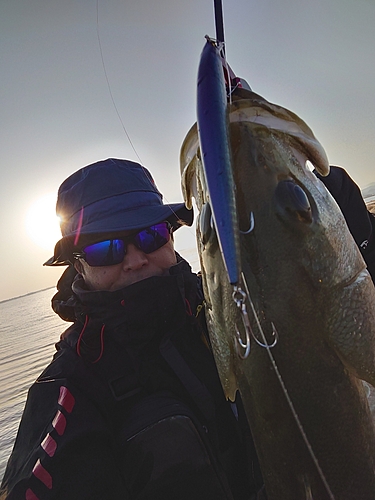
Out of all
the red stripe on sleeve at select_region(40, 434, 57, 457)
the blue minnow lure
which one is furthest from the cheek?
the blue minnow lure

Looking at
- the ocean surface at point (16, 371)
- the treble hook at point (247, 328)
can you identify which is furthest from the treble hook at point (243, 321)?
the ocean surface at point (16, 371)

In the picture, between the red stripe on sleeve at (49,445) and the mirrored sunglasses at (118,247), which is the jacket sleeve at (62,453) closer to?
the red stripe on sleeve at (49,445)

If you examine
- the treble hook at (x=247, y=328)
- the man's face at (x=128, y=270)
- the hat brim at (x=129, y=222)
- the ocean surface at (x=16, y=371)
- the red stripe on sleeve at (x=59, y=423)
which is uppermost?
the hat brim at (x=129, y=222)

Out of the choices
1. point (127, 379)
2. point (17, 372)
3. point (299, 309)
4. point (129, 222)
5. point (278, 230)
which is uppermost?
point (129, 222)

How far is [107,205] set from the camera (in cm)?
242

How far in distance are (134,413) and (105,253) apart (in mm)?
1001

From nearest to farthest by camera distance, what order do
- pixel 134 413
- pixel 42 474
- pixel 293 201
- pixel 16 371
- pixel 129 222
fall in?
1. pixel 293 201
2. pixel 42 474
3. pixel 134 413
4. pixel 129 222
5. pixel 16 371

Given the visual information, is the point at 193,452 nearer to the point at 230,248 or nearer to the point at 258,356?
the point at 258,356

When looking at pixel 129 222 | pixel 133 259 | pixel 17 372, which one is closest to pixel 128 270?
pixel 133 259

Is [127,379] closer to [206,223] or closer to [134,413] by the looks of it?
[134,413]

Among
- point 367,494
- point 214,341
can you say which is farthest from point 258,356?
point 367,494

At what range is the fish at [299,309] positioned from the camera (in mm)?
1152

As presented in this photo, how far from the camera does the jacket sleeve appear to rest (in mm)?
1644

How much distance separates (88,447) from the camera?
1787 mm
